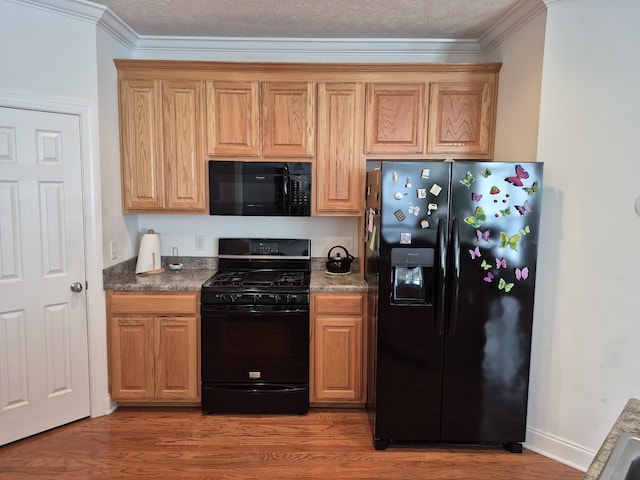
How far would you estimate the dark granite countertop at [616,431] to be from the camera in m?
0.94

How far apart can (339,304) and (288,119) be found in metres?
1.39

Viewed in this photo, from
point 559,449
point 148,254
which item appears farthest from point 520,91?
point 148,254

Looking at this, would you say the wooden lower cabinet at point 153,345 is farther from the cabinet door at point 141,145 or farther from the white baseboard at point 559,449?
the white baseboard at point 559,449

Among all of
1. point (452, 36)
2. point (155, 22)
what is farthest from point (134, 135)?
point (452, 36)

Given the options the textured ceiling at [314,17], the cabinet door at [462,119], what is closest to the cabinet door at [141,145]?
the textured ceiling at [314,17]

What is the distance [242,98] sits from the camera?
2926mm

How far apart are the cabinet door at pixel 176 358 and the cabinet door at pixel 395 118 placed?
184 centimetres

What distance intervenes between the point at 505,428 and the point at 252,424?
5.28 feet

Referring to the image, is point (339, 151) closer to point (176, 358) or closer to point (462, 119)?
point (462, 119)

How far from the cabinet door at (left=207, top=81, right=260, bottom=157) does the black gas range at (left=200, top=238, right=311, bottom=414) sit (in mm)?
1009

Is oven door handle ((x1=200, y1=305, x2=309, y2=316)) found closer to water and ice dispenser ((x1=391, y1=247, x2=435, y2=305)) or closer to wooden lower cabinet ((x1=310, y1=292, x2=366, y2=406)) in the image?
wooden lower cabinet ((x1=310, y1=292, x2=366, y2=406))

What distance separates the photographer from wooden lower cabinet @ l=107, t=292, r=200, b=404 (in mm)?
2770

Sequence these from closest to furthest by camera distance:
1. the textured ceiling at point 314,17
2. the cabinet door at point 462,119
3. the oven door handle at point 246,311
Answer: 1. the textured ceiling at point 314,17
2. the oven door handle at point 246,311
3. the cabinet door at point 462,119

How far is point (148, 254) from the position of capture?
120 inches
